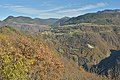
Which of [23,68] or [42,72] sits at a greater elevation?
[23,68]

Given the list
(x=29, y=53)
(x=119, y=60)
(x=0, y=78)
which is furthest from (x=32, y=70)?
(x=119, y=60)

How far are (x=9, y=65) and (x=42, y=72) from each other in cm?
1064

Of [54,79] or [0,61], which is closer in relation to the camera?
[0,61]

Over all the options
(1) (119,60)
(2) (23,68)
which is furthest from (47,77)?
(1) (119,60)

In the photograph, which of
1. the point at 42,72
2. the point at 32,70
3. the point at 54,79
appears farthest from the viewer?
the point at 54,79

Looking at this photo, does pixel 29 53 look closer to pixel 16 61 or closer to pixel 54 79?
pixel 54 79

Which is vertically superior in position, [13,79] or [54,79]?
[13,79]

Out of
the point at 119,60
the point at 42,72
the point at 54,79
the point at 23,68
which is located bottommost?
the point at 119,60

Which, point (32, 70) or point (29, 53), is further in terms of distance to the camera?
point (29, 53)

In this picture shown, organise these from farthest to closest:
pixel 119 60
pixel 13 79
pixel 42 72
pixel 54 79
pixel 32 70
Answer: pixel 119 60 → pixel 54 79 → pixel 42 72 → pixel 32 70 → pixel 13 79

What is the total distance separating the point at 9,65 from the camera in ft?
69.5

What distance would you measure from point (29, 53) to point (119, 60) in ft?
550

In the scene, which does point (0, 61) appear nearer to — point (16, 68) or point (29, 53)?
point (16, 68)

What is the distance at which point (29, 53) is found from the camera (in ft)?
111
